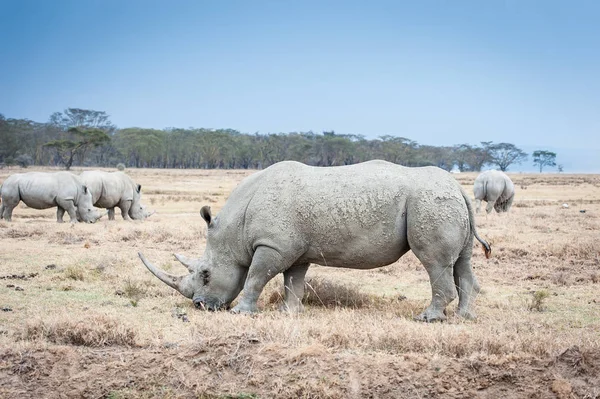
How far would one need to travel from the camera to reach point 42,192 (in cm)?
1975

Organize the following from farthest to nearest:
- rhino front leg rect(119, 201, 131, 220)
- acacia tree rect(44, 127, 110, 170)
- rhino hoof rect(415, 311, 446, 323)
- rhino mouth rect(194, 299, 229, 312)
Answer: acacia tree rect(44, 127, 110, 170)
rhino front leg rect(119, 201, 131, 220)
rhino mouth rect(194, 299, 229, 312)
rhino hoof rect(415, 311, 446, 323)

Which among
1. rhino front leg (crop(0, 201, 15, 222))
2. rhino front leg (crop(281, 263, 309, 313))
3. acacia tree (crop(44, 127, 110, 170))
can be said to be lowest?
rhino front leg (crop(0, 201, 15, 222))

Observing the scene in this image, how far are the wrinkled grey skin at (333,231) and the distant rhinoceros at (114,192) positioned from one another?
1390 cm

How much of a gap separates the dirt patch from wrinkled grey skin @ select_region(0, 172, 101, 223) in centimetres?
1466

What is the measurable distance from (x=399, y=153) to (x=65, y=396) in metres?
87.4

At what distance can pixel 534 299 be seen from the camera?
8.46 m

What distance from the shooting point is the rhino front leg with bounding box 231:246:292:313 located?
8.03 m

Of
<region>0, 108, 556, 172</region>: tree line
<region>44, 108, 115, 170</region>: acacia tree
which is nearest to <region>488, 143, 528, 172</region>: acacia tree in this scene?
<region>0, 108, 556, 172</region>: tree line

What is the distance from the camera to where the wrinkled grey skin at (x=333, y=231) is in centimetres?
768

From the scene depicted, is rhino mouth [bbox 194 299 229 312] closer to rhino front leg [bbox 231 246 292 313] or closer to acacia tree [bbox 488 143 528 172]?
rhino front leg [bbox 231 246 292 313]

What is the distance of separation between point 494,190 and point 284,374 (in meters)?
20.4

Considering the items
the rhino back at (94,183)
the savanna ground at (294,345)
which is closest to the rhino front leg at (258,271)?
the savanna ground at (294,345)

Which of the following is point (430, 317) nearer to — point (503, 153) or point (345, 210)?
point (345, 210)

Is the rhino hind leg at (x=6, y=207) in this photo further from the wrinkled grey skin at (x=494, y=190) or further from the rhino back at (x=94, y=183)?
the wrinkled grey skin at (x=494, y=190)
